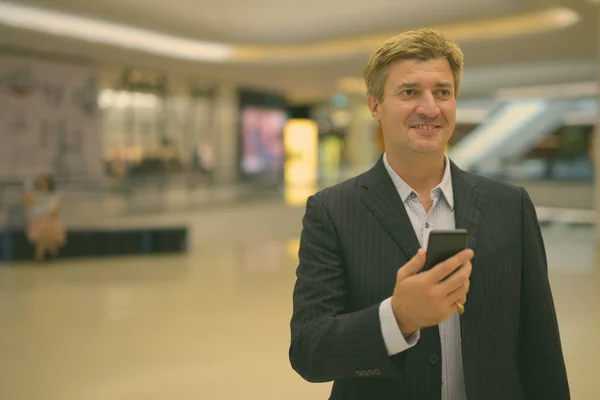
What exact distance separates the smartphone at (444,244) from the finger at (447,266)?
2 cm

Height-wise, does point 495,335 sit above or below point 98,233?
above

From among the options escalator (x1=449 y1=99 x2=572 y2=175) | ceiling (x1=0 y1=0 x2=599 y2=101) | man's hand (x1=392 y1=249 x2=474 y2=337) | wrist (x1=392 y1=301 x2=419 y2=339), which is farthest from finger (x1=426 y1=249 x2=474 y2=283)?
escalator (x1=449 y1=99 x2=572 y2=175)

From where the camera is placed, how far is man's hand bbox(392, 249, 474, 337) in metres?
1.52

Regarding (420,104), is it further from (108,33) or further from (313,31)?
(313,31)

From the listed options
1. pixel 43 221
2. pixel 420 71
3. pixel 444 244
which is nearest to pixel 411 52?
pixel 420 71

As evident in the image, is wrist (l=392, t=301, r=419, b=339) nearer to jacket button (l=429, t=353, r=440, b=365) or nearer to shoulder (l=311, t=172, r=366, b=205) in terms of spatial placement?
jacket button (l=429, t=353, r=440, b=365)

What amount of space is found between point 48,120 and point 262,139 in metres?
13.4

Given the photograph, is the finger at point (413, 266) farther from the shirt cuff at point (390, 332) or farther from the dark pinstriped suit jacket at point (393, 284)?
the dark pinstriped suit jacket at point (393, 284)

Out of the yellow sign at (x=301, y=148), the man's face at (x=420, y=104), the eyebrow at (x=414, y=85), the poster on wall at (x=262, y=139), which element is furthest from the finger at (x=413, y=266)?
the yellow sign at (x=301, y=148)

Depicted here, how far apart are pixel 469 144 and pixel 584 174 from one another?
11248 millimetres

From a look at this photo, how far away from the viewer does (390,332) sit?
164 centimetres

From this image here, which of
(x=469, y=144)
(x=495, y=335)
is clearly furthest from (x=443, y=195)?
(x=469, y=144)

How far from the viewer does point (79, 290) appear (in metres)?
10.6

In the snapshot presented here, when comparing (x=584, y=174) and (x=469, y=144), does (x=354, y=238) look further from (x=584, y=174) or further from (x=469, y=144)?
(x=469, y=144)
